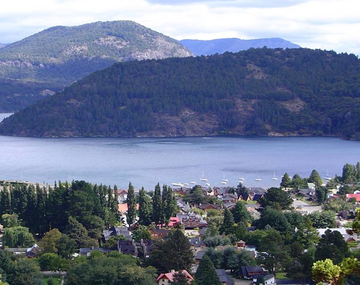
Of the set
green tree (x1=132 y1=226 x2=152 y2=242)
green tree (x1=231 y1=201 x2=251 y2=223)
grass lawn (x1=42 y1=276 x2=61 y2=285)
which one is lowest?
grass lawn (x1=42 y1=276 x2=61 y2=285)

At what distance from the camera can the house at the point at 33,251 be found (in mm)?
28405

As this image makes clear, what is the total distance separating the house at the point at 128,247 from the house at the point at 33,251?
3160 millimetres

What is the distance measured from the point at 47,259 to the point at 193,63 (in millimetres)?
116211

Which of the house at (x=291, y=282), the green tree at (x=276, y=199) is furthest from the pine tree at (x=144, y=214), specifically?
the house at (x=291, y=282)

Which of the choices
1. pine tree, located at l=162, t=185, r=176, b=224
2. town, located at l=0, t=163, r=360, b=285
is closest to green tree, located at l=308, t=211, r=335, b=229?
town, located at l=0, t=163, r=360, b=285

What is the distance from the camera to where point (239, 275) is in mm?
26609

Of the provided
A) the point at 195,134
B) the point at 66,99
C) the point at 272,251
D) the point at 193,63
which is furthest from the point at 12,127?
the point at 272,251

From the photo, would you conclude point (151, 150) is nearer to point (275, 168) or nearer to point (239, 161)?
point (239, 161)

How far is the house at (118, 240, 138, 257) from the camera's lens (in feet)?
95.0

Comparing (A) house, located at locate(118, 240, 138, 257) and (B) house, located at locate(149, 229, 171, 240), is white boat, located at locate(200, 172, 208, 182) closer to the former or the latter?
(B) house, located at locate(149, 229, 171, 240)

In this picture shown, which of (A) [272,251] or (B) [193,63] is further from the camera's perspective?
(B) [193,63]

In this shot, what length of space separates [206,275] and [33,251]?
8.85m

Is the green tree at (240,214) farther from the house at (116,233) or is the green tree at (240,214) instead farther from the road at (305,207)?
the road at (305,207)

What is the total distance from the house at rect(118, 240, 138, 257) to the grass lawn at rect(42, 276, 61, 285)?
3807mm
